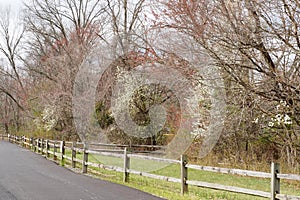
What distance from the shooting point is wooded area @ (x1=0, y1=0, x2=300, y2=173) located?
349 inches

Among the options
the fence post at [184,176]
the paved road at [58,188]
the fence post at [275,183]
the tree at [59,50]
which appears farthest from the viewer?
the tree at [59,50]

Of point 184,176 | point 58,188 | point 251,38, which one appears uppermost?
point 251,38

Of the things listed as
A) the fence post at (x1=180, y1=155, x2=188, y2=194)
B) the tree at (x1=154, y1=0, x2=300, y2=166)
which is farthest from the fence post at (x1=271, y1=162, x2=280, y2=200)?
the fence post at (x1=180, y1=155, x2=188, y2=194)

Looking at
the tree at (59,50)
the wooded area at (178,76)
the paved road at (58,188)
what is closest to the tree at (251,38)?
the wooded area at (178,76)

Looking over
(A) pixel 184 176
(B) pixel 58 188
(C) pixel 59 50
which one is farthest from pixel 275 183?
(C) pixel 59 50

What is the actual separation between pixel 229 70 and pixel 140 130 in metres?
17.5

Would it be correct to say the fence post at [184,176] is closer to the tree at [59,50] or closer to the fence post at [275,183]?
the fence post at [275,183]

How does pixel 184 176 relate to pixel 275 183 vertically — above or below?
below

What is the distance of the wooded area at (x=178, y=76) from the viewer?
887 cm

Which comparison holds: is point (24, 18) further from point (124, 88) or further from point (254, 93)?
point (254, 93)

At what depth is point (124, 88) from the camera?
25641 millimetres

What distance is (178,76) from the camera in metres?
12.3

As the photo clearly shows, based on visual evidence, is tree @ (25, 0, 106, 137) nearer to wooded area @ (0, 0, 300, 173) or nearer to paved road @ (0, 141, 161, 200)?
wooded area @ (0, 0, 300, 173)

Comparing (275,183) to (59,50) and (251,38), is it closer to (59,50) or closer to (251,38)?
(251,38)
